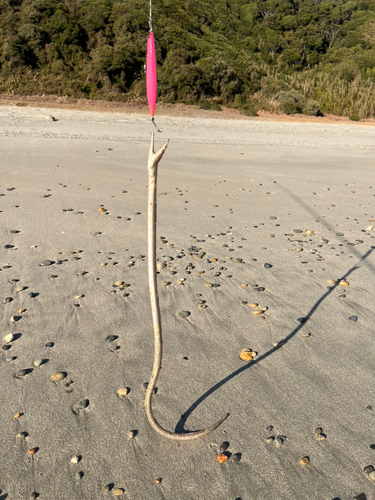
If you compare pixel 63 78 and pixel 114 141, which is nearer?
pixel 114 141

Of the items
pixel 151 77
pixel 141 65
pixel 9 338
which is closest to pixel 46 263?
pixel 9 338

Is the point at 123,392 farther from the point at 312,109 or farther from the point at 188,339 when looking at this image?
the point at 312,109

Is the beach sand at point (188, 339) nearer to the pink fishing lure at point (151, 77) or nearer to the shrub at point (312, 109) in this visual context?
the pink fishing lure at point (151, 77)

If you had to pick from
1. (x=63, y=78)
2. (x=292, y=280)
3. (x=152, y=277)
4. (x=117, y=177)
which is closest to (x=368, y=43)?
(x=63, y=78)

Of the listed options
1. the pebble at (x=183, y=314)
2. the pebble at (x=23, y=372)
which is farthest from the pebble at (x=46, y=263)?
the pebble at (x=23, y=372)

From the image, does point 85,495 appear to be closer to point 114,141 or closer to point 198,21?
point 114,141

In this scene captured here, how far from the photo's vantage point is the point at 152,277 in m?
2.03

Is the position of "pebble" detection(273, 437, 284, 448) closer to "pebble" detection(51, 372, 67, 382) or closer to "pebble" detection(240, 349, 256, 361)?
"pebble" detection(240, 349, 256, 361)

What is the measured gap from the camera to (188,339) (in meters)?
3.28

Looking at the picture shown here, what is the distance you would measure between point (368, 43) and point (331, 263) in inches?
1454

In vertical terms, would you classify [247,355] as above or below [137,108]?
above

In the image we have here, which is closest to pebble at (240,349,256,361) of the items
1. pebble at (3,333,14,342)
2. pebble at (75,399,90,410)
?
pebble at (75,399,90,410)

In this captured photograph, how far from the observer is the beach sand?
2270 mm

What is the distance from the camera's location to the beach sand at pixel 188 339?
2270mm
